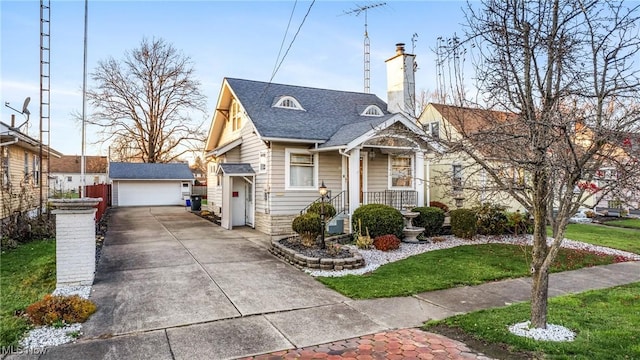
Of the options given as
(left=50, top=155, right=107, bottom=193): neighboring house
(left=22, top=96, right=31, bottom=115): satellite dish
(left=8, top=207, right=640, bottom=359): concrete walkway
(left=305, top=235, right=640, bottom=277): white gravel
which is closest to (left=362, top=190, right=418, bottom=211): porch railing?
(left=305, top=235, right=640, bottom=277): white gravel

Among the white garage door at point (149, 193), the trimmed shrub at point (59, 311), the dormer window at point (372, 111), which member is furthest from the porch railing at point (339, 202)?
the white garage door at point (149, 193)

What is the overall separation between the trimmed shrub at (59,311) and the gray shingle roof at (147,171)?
77.6 feet

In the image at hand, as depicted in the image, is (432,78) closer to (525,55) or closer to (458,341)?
(525,55)

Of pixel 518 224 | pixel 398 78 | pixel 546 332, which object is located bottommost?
pixel 546 332

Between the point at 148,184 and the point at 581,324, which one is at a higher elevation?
the point at 148,184

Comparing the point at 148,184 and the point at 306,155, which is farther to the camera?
the point at 148,184

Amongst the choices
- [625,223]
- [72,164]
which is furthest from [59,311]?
[72,164]

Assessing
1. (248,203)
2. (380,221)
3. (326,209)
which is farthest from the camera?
(248,203)

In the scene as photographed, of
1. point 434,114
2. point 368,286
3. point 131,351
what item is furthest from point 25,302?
point 434,114

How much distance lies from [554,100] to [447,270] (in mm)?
4639

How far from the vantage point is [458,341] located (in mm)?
4406

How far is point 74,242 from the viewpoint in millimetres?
6457

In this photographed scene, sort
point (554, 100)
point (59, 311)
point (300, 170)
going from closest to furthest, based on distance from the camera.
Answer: point (554, 100) → point (59, 311) → point (300, 170)

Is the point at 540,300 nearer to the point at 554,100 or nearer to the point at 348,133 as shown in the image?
the point at 554,100
